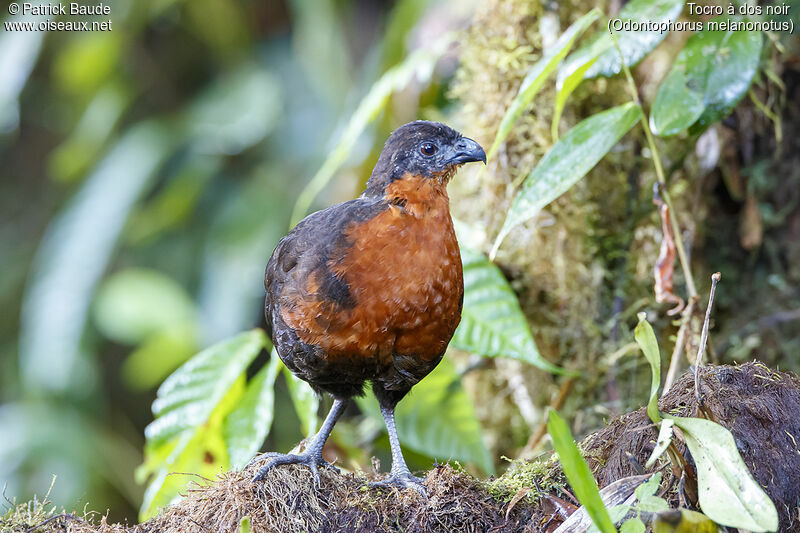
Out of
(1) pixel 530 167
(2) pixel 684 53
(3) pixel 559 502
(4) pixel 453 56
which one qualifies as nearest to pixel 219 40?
(4) pixel 453 56

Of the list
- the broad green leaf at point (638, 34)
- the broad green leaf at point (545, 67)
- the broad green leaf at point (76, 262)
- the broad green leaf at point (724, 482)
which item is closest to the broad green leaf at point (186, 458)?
the broad green leaf at point (545, 67)

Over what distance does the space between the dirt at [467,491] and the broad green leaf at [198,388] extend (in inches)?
17.8

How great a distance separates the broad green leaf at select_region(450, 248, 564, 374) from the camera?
2.31 m

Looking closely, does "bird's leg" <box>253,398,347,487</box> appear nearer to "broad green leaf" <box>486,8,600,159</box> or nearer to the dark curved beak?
the dark curved beak

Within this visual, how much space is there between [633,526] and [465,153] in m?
1.02

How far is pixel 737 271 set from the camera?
297 centimetres

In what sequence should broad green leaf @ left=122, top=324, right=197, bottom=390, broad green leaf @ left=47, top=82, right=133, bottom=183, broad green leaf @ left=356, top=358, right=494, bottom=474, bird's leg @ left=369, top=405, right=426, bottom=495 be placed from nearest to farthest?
bird's leg @ left=369, top=405, right=426, bottom=495 → broad green leaf @ left=356, top=358, right=494, bottom=474 → broad green leaf @ left=122, top=324, right=197, bottom=390 → broad green leaf @ left=47, top=82, right=133, bottom=183

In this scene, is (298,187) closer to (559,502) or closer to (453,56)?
(453,56)

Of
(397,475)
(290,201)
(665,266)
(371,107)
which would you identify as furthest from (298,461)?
(290,201)

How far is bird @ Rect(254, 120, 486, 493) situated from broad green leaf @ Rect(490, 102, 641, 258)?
0.22m

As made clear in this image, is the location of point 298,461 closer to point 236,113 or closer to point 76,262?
point 76,262

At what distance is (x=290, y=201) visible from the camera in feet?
15.0

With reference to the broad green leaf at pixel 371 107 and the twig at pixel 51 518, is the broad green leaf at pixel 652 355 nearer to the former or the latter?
the twig at pixel 51 518

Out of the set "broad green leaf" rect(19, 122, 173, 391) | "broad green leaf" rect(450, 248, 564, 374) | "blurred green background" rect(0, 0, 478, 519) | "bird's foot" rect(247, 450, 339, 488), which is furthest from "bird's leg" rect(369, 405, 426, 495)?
"broad green leaf" rect(19, 122, 173, 391)
